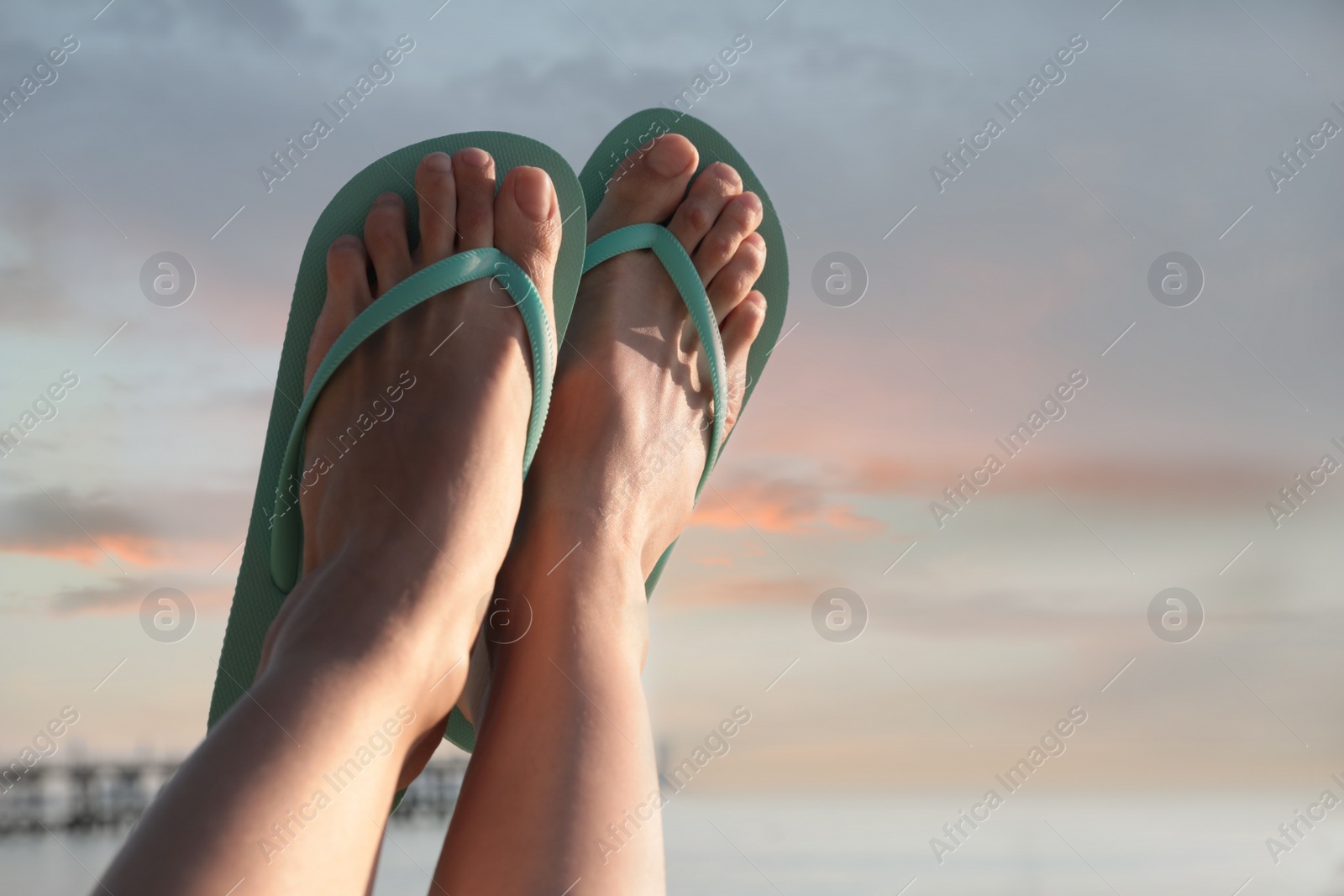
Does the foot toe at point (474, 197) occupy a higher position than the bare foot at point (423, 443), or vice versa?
the foot toe at point (474, 197)

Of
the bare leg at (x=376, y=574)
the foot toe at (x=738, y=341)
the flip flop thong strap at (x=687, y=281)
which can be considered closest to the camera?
the bare leg at (x=376, y=574)

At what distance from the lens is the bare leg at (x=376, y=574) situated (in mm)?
656

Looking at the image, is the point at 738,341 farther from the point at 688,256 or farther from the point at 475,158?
the point at 475,158

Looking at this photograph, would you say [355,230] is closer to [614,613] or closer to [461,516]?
[461,516]

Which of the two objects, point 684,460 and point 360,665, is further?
point 684,460

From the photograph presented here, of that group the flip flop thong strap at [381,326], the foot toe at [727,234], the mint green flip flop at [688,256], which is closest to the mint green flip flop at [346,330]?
the flip flop thong strap at [381,326]

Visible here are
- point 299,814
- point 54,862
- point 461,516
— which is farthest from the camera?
point 54,862

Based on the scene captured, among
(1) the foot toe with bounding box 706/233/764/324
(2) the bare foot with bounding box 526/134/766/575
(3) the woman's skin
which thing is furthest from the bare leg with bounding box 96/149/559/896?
(1) the foot toe with bounding box 706/233/764/324

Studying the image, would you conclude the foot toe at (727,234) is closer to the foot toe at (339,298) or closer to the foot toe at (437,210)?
the foot toe at (437,210)

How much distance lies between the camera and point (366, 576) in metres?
0.94

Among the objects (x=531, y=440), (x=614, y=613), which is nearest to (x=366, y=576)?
(x=614, y=613)

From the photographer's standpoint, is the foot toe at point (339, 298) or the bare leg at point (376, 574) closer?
the bare leg at point (376, 574)

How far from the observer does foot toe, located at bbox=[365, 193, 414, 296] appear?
4.67 feet

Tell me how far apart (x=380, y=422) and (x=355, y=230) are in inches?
15.7
